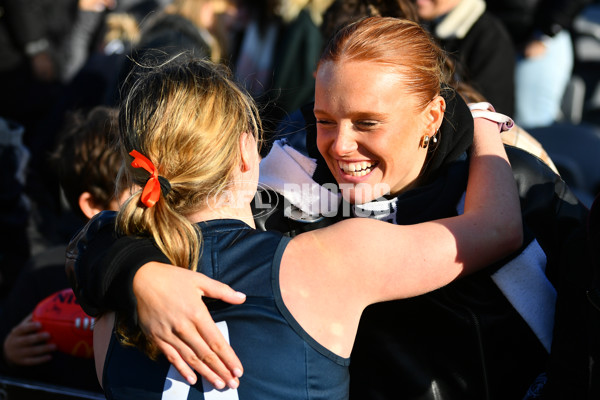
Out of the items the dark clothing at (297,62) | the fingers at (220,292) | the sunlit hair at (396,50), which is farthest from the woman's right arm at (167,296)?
the dark clothing at (297,62)

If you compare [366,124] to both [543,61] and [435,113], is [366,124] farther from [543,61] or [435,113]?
[543,61]

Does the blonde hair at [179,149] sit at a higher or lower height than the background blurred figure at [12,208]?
higher

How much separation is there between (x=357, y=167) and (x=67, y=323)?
3.39 feet

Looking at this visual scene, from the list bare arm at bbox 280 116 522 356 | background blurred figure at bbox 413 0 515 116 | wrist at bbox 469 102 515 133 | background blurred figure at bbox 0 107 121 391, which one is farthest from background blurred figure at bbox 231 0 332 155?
bare arm at bbox 280 116 522 356

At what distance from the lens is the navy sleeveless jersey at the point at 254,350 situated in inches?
58.8

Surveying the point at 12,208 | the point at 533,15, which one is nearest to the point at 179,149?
the point at 12,208

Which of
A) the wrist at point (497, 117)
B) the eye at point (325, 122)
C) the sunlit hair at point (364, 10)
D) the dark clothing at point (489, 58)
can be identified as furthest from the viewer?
the dark clothing at point (489, 58)

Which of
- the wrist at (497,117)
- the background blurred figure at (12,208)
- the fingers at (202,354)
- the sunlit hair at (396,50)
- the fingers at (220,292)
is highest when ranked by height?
the sunlit hair at (396,50)

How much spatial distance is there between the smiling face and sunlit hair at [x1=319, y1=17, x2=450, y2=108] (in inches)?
0.7

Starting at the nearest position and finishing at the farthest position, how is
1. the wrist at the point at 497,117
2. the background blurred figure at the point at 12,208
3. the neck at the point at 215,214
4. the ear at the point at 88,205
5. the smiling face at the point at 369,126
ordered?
the neck at the point at 215,214 → the smiling face at the point at 369,126 → the wrist at the point at 497,117 → the ear at the point at 88,205 → the background blurred figure at the point at 12,208

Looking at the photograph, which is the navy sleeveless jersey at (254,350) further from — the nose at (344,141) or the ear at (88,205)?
the ear at (88,205)

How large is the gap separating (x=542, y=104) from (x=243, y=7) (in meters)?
2.06

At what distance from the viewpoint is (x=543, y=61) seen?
4125mm

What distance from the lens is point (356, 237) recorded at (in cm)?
154
